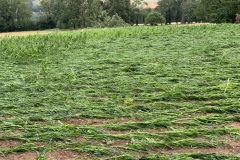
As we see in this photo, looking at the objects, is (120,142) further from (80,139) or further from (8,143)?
(8,143)

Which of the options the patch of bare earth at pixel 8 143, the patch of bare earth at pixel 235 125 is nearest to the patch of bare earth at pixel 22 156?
the patch of bare earth at pixel 8 143

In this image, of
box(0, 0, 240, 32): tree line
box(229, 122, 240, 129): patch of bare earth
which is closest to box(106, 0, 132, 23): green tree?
box(0, 0, 240, 32): tree line

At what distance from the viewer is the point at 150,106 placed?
4.84m

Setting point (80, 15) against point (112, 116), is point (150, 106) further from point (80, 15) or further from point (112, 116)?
point (80, 15)

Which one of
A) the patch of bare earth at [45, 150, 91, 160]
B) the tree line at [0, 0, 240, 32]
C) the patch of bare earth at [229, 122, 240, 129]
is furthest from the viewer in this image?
the tree line at [0, 0, 240, 32]

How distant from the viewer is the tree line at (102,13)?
40969 mm

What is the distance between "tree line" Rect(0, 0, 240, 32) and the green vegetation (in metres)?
33.9

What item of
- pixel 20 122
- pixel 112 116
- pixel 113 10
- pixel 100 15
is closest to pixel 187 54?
pixel 112 116

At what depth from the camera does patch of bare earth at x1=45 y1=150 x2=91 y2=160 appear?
131 inches

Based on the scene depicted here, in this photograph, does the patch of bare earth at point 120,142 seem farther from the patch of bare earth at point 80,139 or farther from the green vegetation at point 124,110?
the patch of bare earth at point 80,139

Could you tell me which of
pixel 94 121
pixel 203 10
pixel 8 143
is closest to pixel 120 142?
pixel 94 121

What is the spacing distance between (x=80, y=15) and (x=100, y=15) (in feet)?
12.6

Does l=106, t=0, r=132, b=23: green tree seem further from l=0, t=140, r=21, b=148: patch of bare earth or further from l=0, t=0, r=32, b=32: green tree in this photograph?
l=0, t=140, r=21, b=148: patch of bare earth

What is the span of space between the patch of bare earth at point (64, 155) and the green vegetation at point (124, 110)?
4cm
